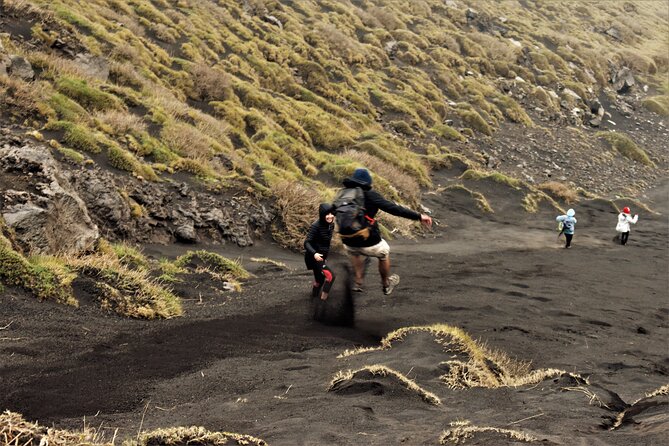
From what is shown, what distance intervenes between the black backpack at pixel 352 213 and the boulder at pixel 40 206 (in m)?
4.35

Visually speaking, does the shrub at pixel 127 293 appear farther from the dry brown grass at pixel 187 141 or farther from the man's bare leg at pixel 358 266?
the dry brown grass at pixel 187 141

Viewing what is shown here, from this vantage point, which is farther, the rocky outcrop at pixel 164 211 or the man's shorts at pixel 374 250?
the rocky outcrop at pixel 164 211

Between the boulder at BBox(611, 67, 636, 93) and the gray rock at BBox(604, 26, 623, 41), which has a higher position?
the gray rock at BBox(604, 26, 623, 41)

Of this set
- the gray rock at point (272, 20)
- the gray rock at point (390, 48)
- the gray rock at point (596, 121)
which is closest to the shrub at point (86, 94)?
the gray rock at point (272, 20)

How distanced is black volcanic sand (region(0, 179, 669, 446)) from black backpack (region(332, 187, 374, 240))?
1.43m

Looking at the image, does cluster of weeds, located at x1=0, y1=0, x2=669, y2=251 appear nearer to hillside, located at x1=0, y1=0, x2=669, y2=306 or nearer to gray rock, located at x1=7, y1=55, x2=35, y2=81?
hillside, located at x1=0, y1=0, x2=669, y2=306

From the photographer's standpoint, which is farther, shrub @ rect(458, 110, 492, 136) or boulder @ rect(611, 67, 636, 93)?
boulder @ rect(611, 67, 636, 93)

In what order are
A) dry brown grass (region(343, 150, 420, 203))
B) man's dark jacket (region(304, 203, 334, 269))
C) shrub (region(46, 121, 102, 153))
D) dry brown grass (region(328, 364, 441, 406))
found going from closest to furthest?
dry brown grass (region(328, 364, 441, 406)) → man's dark jacket (region(304, 203, 334, 269)) → shrub (region(46, 121, 102, 153)) → dry brown grass (region(343, 150, 420, 203))

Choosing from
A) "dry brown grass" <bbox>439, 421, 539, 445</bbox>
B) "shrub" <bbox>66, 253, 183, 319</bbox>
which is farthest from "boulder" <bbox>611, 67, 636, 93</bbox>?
"dry brown grass" <bbox>439, 421, 539, 445</bbox>

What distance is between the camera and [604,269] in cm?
1486

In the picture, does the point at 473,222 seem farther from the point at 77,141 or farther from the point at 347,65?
the point at 347,65

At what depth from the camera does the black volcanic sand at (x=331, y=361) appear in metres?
4.07

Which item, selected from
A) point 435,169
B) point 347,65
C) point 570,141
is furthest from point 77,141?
point 570,141

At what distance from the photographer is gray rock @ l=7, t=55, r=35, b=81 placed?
13219 millimetres
